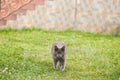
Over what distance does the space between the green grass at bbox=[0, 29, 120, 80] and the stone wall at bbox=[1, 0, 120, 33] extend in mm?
519

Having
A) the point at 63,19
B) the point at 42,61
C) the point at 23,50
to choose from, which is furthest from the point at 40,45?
the point at 63,19

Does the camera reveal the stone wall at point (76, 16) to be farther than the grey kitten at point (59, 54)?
Yes

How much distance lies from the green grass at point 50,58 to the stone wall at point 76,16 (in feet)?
1.70

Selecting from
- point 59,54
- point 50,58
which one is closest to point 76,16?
point 50,58

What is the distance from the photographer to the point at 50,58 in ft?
43.5

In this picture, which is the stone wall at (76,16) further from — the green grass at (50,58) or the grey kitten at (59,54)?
the grey kitten at (59,54)

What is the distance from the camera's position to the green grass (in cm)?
1146

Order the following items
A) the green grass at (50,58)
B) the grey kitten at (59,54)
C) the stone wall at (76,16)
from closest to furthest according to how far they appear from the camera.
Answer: the grey kitten at (59,54) → the green grass at (50,58) → the stone wall at (76,16)

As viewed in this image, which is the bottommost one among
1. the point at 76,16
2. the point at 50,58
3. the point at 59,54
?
the point at 50,58

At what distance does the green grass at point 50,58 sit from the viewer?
11.5m

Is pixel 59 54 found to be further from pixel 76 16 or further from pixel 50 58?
pixel 76 16

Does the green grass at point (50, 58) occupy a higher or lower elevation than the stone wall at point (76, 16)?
lower

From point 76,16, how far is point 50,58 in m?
5.96

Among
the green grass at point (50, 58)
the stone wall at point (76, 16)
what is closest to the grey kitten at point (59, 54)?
the green grass at point (50, 58)
